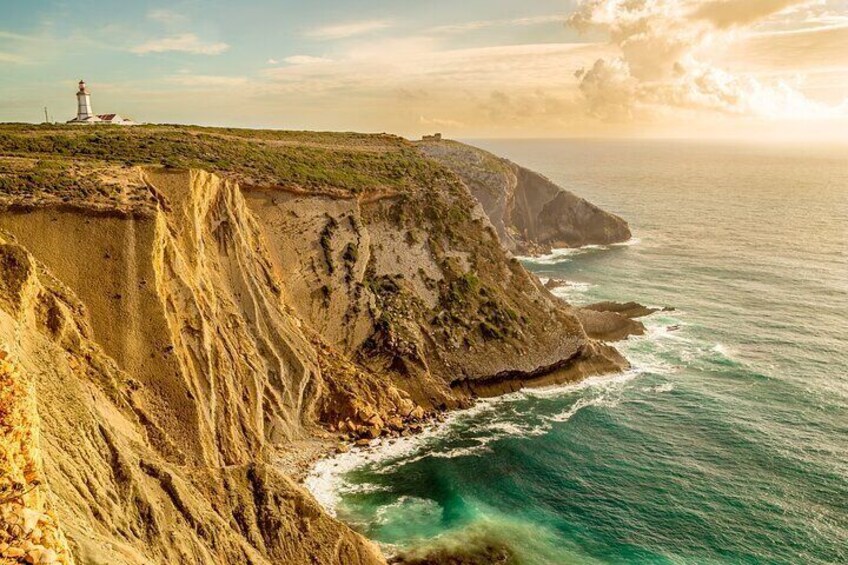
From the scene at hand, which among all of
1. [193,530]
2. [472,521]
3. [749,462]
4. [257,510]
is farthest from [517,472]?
[193,530]

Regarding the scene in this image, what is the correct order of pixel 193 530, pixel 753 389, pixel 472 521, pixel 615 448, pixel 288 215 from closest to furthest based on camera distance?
1. pixel 193 530
2. pixel 472 521
3. pixel 615 448
4. pixel 753 389
5. pixel 288 215

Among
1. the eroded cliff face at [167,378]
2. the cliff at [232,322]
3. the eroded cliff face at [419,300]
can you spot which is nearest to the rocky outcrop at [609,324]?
the eroded cliff face at [419,300]

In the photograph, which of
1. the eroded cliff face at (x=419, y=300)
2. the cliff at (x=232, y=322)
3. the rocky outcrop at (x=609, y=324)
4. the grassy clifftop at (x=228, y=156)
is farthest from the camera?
the rocky outcrop at (x=609, y=324)

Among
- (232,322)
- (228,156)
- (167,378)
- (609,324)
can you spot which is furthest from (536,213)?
(167,378)

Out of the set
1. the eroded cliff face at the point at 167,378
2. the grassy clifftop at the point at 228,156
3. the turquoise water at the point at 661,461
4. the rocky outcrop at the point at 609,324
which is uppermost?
the grassy clifftop at the point at 228,156

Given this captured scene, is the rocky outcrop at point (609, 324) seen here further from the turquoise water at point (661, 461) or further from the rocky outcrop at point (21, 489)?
the rocky outcrop at point (21, 489)

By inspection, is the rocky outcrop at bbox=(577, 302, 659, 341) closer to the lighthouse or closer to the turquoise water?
the turquoise water

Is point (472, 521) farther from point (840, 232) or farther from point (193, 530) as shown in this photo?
point (840, 232)
